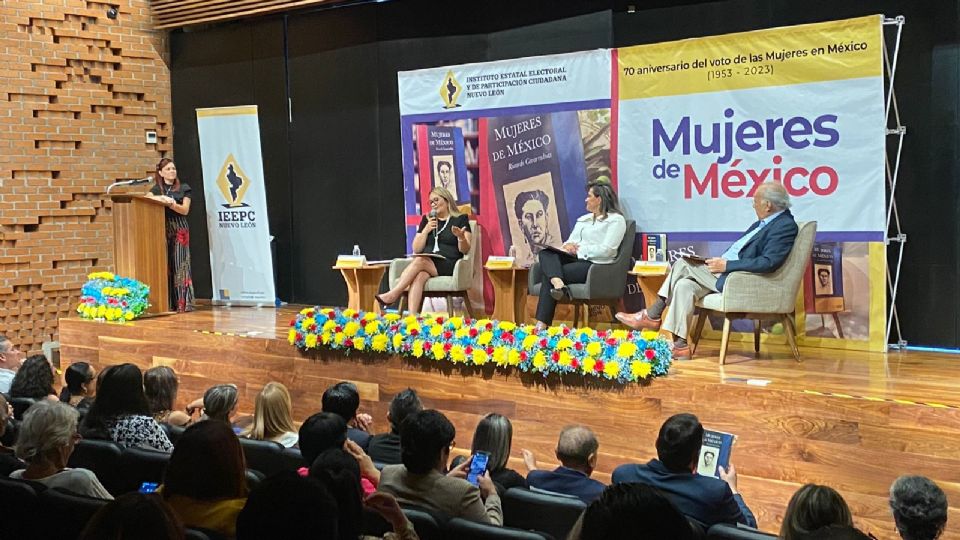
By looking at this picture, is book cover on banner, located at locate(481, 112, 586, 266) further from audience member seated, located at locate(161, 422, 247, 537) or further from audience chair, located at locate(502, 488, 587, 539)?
audience member seated, located at locate(161, 422, 247, 537)

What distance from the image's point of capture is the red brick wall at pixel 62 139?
9.73m

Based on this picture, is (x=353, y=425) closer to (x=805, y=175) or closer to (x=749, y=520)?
(x=749, y=520)

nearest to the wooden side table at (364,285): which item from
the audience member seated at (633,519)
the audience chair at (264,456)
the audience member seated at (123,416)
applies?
the audience member seated at (123,416)

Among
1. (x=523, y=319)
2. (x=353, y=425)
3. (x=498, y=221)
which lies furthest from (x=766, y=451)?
(x=498, y=221)

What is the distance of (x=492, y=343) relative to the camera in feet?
21.0

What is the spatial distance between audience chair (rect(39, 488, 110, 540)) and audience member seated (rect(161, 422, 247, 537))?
0.28 meters

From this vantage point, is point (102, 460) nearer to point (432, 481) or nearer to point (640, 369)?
point (432, 481)

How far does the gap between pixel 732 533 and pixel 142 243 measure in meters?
7.16

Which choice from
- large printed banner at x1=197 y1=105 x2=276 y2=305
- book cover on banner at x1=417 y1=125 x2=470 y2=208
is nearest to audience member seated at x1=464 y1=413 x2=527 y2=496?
book cover on banner at x1=417 y1=125 x2=470 y2=208

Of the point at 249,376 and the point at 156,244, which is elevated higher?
the point at 156,244

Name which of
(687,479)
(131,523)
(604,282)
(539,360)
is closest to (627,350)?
(539,360)

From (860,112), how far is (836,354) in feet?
4.90

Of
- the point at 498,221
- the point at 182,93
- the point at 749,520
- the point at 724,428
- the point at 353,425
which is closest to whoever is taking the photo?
the point at 749,520

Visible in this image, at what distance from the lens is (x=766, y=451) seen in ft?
17.5
